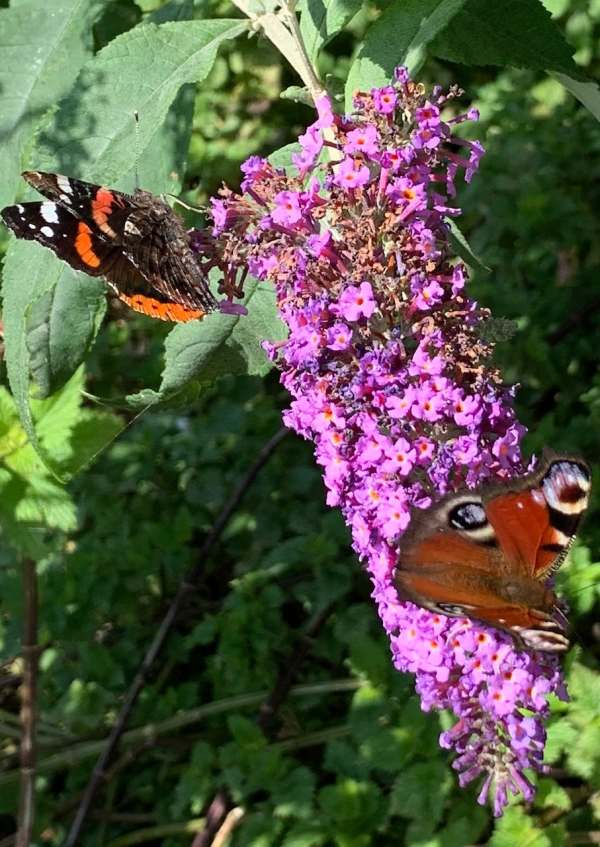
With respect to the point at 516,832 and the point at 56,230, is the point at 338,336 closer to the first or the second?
the point at 56,230

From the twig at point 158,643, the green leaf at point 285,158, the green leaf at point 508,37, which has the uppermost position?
the green leaf at point 508,37

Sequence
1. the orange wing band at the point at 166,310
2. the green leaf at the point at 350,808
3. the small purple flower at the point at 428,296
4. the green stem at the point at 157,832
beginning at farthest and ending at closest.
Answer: the green stem at the point at 157,832 < the green leaf at the point at 350,808 < the orange wing band at the point at 166,310 < the small purple flower at the point at 428,296

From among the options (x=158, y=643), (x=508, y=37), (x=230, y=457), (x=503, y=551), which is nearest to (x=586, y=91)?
(x=508, y=37)

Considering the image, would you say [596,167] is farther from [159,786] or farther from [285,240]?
[159,786]

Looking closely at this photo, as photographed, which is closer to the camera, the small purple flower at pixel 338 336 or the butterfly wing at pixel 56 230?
the small purple flower at pixel 338 336

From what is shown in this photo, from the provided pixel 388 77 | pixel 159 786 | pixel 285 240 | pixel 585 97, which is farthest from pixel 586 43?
pixel 159 786

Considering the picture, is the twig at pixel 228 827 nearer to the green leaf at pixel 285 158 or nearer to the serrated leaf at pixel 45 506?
the serrated leaf at pixel 45 506

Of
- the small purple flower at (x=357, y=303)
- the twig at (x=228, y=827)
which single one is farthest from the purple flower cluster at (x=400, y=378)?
the twig at (x=228, y=827)
